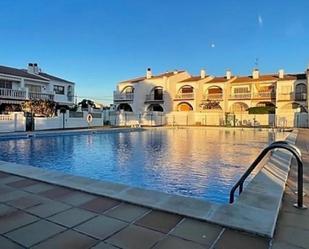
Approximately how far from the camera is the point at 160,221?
362 cm

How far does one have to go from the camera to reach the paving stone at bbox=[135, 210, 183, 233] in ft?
11.3

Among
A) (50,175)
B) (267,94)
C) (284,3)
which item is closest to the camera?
(50,175)

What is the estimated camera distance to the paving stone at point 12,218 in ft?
11.3

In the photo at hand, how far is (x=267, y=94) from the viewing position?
39281mm

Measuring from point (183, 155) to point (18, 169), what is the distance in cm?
663

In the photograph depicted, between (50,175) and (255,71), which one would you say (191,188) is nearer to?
(50,175)

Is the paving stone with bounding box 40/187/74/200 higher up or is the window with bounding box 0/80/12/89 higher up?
the window with bounding box 0/80/12/89

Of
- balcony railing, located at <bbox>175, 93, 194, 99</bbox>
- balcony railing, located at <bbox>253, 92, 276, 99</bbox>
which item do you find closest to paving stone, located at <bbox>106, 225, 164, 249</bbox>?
balcony railing, located at <bbox>253, 92, 276, 99</bbox>

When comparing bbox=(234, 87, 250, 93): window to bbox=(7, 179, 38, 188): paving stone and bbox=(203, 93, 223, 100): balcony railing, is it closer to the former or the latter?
bbox=(203, 93, 223, 100): balcony railing

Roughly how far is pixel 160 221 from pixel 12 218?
1945 millimetres

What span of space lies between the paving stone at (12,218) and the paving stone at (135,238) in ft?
4.09

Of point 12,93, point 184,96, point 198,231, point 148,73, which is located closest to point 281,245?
point 198,231

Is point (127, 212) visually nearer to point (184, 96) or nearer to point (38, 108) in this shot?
point (38, 108)

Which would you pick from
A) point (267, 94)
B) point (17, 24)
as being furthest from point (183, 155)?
point (267, 94)
